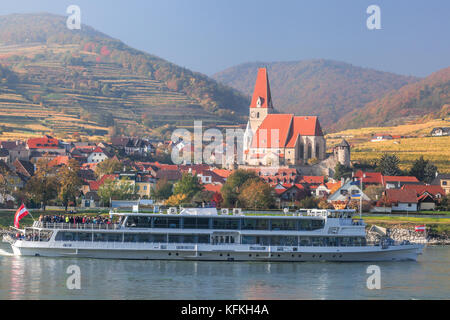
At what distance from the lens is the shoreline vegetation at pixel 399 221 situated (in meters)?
70.2

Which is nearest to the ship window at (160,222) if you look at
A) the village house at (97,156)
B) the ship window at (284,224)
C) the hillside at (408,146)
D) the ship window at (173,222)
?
the ship window at (173,222)

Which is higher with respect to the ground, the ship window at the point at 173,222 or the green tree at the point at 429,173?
the green tree at the point at 429,173

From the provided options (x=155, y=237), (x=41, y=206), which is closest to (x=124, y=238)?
(x=155, y=237)

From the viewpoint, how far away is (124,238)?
49.9 metres

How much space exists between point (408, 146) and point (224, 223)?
106067 millimetres

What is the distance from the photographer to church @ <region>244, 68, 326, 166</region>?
12519 centimetres

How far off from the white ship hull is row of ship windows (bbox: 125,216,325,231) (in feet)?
4.34

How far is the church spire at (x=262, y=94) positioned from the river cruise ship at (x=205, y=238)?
3506 inches

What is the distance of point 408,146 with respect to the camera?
5920 inches

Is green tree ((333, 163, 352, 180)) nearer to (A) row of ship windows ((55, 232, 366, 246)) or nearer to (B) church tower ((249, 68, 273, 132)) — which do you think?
(B) church tower ((249, 68, 273, 132))

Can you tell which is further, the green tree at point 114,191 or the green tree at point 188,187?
the green tree at point 188,187

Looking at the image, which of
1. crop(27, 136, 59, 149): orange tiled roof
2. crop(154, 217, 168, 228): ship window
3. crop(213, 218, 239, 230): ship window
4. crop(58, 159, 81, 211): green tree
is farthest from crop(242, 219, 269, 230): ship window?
crop(27, 136, 59, 149): orange tiled roof

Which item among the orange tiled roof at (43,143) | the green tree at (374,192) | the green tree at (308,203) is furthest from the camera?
the orange tiled roof at (43,143)

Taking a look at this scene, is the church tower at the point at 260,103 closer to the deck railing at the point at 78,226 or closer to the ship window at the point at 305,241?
the ship window at the point at 305,241
